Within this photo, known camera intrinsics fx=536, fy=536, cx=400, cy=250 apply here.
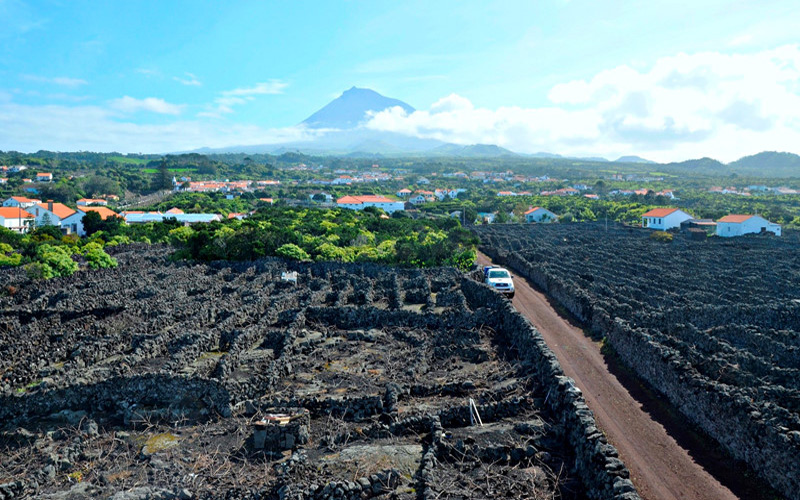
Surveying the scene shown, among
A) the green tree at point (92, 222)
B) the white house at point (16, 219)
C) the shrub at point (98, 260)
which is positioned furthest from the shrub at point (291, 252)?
the white house at point (16, 219)

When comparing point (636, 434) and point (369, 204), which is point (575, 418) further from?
point (369, 204)

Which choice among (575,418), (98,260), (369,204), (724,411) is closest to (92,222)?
(98,260)

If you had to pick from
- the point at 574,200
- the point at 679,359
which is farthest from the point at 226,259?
the point at 574,200

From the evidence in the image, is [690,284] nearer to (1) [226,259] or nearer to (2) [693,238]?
(1) [226,259]

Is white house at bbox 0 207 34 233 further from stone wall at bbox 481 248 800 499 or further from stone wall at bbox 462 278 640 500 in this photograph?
stone wall at bbox 481 248 800 499

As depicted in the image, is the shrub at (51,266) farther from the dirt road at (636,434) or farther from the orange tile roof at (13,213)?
the orange tile roof at (13,213)

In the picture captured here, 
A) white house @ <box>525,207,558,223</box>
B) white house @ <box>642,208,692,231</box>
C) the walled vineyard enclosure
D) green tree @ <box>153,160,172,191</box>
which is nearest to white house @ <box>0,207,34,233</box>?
the walled vineyard enclosure
